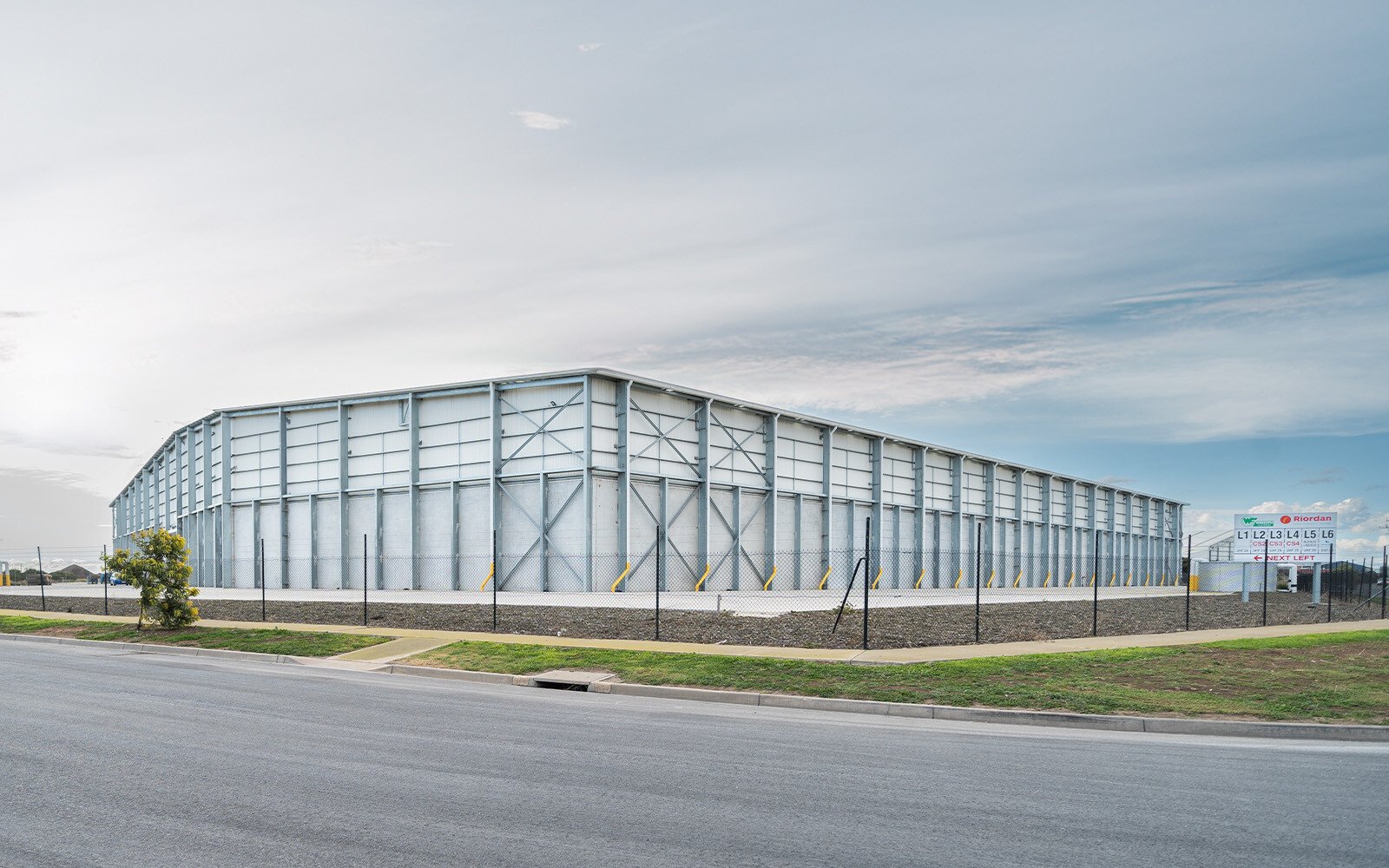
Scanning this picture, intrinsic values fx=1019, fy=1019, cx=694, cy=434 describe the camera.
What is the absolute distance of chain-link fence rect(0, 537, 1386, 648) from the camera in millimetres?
23406

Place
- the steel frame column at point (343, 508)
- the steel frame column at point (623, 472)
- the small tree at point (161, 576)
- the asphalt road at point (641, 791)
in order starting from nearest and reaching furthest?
the asphalt road at point (641, 791), the small tree at point (161, 576), the steel frame column at point (623, 472), the steel frame column at point (343, 508)

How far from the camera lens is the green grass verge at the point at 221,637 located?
2086cm

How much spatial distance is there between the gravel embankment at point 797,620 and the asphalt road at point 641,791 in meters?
8.97

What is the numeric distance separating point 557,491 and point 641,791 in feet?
108

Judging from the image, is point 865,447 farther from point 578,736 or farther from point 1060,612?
point 578,736

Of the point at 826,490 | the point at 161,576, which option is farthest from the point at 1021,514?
the point at 161,576

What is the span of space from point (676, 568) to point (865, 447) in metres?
16.9

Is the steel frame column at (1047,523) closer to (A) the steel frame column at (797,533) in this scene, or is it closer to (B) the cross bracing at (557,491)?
(B) the cross bracing at (557,491)

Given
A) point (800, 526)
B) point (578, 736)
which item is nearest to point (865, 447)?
point (800, 526)

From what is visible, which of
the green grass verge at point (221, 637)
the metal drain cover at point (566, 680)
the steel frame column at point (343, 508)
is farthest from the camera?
the steel frame column at point (343, 508)

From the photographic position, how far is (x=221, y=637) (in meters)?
23.1

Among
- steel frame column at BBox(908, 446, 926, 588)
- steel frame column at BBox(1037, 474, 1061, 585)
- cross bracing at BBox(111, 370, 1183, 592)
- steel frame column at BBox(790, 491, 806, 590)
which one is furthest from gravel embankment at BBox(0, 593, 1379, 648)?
steel frame column at BBox(1037, 474, 1061, 585)

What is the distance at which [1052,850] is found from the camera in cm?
648

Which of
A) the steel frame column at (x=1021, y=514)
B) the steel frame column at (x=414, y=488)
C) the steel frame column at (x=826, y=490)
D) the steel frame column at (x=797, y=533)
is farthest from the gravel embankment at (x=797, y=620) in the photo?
the steel frame column at (x=1021, y=514)
